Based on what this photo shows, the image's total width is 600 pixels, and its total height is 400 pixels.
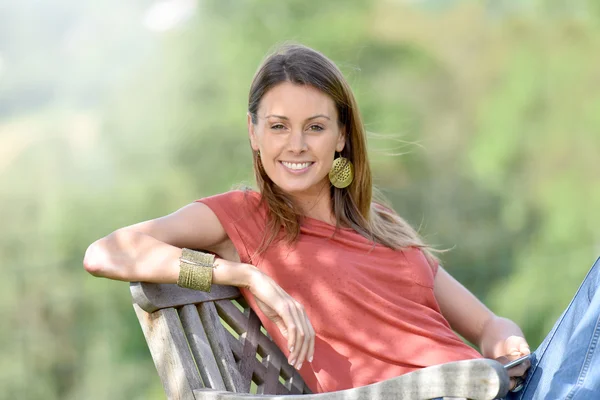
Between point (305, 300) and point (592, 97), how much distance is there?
23.2ft

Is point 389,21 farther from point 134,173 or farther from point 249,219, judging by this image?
point 249,219

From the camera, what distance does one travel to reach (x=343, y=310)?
7.92 feet

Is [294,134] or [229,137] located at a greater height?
[294,134]

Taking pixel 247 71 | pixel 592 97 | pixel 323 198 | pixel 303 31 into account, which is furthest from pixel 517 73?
pixel 323 198

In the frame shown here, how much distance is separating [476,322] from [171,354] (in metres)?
1.00

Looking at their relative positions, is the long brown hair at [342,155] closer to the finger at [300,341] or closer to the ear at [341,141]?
the ear at [341,141]

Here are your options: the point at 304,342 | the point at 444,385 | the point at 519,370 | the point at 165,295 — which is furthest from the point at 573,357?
the point at 165,295

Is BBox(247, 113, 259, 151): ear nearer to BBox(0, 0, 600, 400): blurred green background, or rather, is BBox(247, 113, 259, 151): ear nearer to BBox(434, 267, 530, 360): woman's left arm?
BBox(434, 267, 530, 360): woman's left arm

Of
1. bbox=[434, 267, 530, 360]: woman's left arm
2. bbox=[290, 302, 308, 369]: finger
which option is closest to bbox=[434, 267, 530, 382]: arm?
bbox=[434, 267, 530, 360]: woman's left arm

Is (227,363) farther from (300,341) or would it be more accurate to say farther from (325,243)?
(325,243)

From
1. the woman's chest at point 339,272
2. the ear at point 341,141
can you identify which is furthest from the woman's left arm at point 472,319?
the ear at point 341,141

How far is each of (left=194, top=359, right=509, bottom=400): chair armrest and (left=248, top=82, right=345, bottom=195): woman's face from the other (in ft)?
2.43

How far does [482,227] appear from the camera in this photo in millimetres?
8719

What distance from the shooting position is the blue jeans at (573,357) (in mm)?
1950
